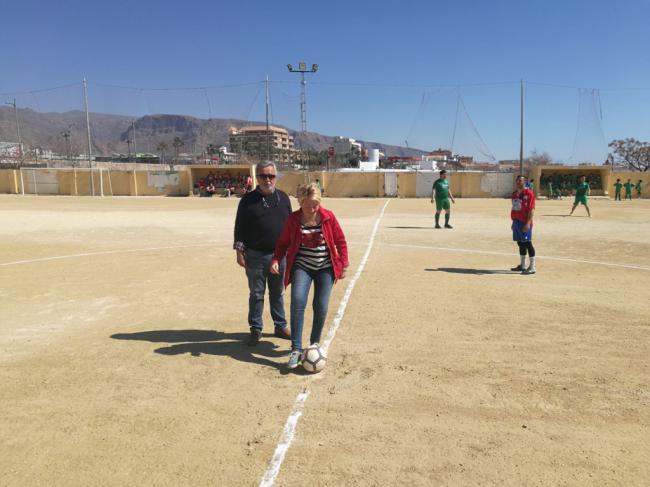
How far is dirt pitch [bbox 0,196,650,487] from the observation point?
3117 mm

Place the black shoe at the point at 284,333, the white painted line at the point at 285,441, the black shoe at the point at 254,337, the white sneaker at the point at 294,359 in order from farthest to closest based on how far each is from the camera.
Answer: the black shoe at the point at 284,333, the black shoe at the point at 254,337, the white sneaker at the point at 294,359, the white painted line at the point at 285,441

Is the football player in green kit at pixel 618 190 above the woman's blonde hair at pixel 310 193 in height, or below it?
below

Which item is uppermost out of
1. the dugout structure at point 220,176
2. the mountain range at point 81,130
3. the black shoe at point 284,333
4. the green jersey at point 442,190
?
the mountain range at point 81,130

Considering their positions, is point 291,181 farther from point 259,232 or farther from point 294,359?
point 294,359

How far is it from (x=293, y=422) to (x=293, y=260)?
157 centimetres

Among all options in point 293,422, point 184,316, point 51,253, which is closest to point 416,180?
point 51,253

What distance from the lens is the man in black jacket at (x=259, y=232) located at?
16.9 ft

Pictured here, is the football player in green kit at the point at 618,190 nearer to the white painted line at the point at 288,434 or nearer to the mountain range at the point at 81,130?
the mountain range at the point at 81,130

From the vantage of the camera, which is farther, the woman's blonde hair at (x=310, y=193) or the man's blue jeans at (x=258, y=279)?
the man's blue jeans at (x=258, y=279)

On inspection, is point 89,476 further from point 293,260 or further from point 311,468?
point 293,260

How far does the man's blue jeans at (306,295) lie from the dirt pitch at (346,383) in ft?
1.24

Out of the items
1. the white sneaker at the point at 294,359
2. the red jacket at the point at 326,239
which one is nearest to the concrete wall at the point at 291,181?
the red jacket at the point at 326,239

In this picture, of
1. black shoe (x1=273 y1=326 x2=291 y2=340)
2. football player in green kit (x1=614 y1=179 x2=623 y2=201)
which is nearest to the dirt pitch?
black shoe (x1=273 y1=326 x2=291 y2=340)

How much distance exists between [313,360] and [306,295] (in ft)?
1.97
